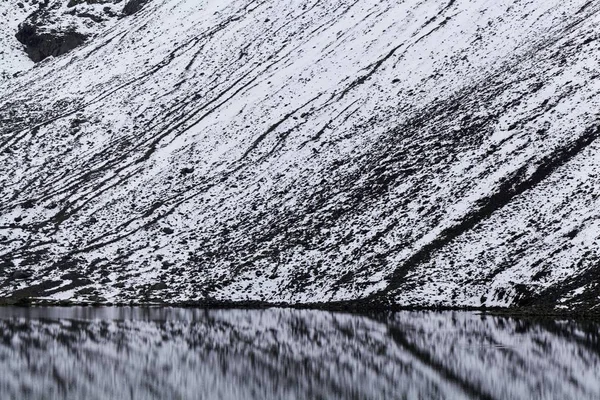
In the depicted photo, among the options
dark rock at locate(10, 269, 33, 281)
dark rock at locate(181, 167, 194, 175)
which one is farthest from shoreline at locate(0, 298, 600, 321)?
dark rock at locate(181, 167, 194, 175)

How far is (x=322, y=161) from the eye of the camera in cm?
8256

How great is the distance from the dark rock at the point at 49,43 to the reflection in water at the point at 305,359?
115 metres

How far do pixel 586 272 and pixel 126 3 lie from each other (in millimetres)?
133626

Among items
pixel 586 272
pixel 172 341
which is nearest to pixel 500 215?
pixel 586 272

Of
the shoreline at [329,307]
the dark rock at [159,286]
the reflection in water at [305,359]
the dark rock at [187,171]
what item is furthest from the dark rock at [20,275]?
the reflection in water at [305,359]

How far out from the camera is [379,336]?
3506 centimetres

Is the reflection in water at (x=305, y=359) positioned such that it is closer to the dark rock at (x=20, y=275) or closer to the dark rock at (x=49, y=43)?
the dark rock at (x=20, y=275)

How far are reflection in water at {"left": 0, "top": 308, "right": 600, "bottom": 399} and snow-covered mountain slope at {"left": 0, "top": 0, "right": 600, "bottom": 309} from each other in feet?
45.8

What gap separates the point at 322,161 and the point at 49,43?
87.4 metres

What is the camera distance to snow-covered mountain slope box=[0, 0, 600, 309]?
57750 millimetres

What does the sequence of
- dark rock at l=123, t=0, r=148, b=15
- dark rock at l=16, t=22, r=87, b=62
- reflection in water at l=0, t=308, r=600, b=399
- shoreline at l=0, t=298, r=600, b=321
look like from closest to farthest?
reflection in water at l=0, t=308, r=600, b=399 < shoreline at l=0, t=298, r=600, b=321 < dark rock at l=16, t=22, r=87, b=62 < dark rock at l=123, t=0, r=148, b=15

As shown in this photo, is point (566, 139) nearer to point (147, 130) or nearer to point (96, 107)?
point (147, 130)

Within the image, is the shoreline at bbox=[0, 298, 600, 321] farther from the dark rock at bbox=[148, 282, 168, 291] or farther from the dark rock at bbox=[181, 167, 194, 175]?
the dark rock at bbox=[181, 167, 194, 175]

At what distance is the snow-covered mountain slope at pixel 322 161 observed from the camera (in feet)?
189
